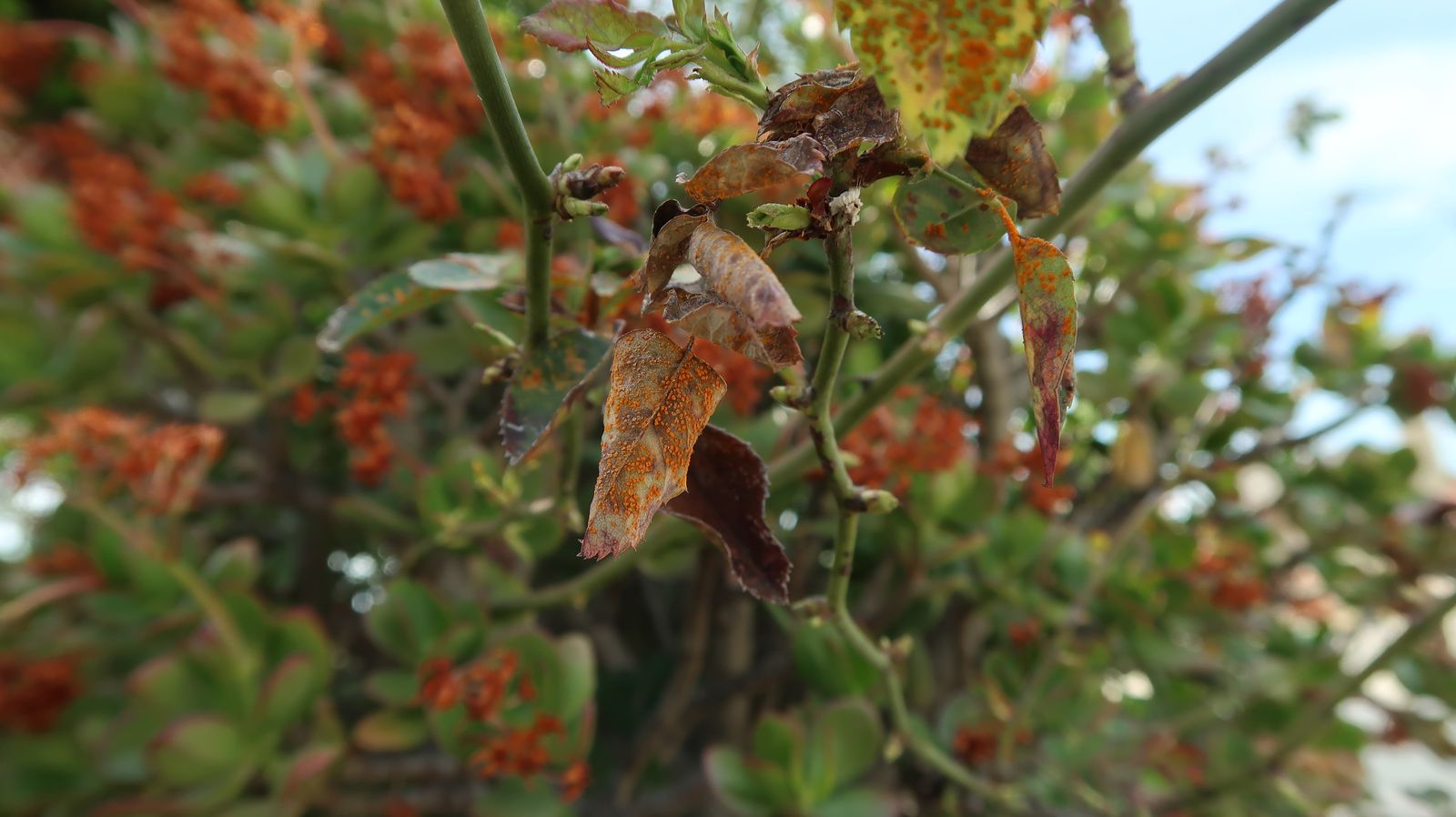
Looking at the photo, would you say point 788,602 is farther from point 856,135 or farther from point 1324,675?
point 1324,675

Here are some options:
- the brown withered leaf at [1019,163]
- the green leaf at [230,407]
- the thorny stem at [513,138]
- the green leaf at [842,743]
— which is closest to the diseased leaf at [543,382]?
the thorny stem at [513,138]

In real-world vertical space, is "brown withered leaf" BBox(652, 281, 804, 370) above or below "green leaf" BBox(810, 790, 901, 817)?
above

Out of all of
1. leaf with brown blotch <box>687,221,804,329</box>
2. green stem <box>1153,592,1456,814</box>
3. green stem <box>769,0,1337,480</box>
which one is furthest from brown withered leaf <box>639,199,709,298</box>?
green stem <box>1153,592,1456,814</box>

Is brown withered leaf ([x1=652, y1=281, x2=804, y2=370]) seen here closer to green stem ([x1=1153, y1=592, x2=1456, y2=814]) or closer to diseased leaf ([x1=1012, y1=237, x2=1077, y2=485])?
diseased leaf ([x1=1012, y1=237, x2=1077, y2=485])

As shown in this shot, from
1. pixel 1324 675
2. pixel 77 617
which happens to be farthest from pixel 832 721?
pixel 77 617

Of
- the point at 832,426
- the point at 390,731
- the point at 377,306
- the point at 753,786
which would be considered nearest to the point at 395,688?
the point at 390,731

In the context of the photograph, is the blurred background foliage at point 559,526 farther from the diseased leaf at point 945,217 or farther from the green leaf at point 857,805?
the diseased leaf at point 945,217
